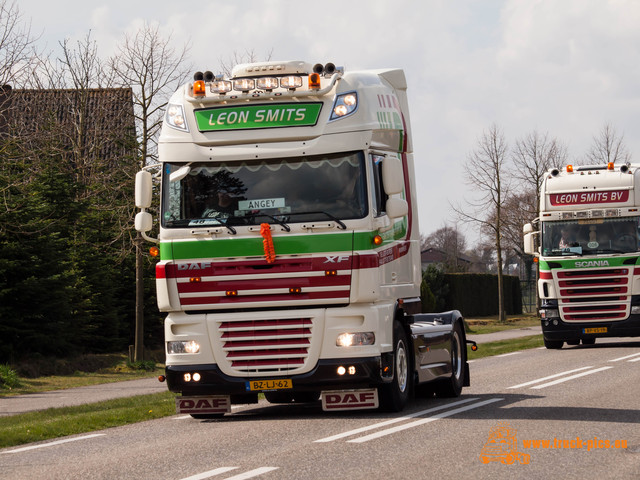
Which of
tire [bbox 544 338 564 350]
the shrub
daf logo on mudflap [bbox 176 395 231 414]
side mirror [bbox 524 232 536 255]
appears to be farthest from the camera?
tire [bbox 544 338 564 350]

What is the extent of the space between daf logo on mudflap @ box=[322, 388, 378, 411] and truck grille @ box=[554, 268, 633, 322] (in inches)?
561

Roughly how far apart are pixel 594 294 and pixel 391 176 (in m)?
14.7

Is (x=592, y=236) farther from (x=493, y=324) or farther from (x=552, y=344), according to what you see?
(x=493, y=324)

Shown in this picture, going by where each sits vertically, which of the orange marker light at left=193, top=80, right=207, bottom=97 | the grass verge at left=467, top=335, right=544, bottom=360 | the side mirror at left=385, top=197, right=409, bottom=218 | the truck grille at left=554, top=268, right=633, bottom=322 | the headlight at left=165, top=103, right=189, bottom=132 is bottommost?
the grass verge at left=467, top=335, right=544, bottom=360

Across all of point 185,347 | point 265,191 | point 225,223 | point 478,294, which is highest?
point 265,191

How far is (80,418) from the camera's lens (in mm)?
13391

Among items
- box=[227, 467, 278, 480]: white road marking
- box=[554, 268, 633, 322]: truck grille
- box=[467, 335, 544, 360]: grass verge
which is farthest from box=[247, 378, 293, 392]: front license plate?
box=[554, 268, 633, 322]: truck grille

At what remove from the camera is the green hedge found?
48.5m

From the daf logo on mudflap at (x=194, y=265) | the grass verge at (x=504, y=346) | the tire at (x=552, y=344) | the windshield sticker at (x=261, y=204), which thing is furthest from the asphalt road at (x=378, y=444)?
the tire at (x=552, y=344)

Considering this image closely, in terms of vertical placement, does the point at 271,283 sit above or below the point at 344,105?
below

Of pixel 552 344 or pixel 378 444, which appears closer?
pixel 378 444

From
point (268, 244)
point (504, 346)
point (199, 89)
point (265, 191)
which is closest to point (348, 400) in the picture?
point (268, 244)

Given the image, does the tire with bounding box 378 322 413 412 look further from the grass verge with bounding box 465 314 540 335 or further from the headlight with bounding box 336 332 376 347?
the grass verge with bounding box 465 314 540 335

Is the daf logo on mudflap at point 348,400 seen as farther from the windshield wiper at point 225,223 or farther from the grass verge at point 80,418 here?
the grass verge at point 80,418
